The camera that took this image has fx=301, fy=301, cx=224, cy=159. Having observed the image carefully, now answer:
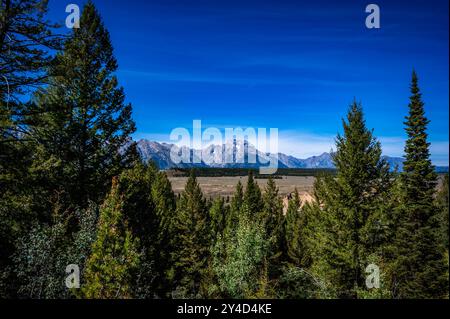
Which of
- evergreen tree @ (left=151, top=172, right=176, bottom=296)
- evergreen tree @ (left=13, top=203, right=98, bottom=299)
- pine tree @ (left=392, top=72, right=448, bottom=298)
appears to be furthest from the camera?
evergreen tree @ (left=151, top=172, right=176, bottom=296)

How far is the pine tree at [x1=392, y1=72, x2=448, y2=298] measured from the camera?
24.8 metres

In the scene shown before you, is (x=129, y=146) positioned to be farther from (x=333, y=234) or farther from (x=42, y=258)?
(x=333, y=234)

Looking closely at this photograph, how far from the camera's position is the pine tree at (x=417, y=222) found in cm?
2475

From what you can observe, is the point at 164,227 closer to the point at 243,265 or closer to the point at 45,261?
the point at 243,265

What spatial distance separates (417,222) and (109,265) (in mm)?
25975

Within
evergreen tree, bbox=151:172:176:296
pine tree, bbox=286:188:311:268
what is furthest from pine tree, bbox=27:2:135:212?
pine tree, bbox=286:188:311:268

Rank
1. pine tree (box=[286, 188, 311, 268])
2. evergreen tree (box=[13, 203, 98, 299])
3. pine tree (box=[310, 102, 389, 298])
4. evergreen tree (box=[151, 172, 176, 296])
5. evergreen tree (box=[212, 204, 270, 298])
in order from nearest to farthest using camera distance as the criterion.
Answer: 1. evergreen tree (box=[13, 203, 98, 299])
2. evergreen tree (box=[212, 204, 270, 298])
3. pine tree (box=[310, 102, 389, 298])
4. evergreen tree (box=[151, 172, 176, 296])
5. pine tree (box=[286, 188, 311, 268])

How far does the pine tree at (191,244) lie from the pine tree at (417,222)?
22.3 meters

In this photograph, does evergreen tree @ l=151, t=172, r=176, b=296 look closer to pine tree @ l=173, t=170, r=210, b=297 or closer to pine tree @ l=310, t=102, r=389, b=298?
pine tree @ l=173, t=170, r=210, b=297

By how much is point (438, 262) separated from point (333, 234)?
10.3 meters

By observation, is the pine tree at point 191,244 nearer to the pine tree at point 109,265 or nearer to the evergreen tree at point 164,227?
the evergreen tree at point 164,227

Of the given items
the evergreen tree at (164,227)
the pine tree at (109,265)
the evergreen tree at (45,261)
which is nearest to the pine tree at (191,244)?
the evergreen tree at (164,227)

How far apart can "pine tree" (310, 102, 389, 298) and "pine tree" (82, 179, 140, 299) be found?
15.2 meters
